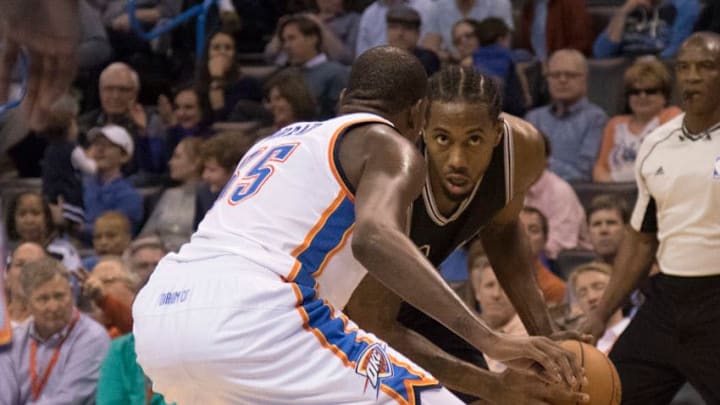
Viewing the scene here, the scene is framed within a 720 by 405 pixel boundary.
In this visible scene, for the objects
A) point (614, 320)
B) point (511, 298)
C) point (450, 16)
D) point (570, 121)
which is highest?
point (511, 298)

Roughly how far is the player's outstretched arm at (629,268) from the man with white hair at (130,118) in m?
4.56

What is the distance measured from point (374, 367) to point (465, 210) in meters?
1.56

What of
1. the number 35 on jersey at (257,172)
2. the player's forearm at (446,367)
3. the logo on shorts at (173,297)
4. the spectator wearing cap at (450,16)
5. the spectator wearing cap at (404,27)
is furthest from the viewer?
the spectator wearing cap at (450,16)

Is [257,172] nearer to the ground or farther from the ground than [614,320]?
farther from the ground

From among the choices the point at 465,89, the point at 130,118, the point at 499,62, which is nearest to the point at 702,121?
the point at 465,89

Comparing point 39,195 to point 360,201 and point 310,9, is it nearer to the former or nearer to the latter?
point 310,9

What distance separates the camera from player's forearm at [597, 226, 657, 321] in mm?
5637

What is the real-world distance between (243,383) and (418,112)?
92 cm

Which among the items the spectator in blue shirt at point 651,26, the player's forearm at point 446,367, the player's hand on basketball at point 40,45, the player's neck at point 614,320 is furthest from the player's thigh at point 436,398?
the spectator in blue shirt at point 651,26

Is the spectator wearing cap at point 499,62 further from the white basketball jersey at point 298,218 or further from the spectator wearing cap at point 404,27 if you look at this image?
the white basketball jersey at point 298,218

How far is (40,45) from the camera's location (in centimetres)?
99

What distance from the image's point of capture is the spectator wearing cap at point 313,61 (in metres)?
Result: 8.94

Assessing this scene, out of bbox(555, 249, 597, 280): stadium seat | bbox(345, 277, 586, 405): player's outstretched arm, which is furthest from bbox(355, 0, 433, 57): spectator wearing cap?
bbox(345, 277, 586, 405): player's outstretched arm

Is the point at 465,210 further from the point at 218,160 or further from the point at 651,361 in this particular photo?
the point at 218,160
